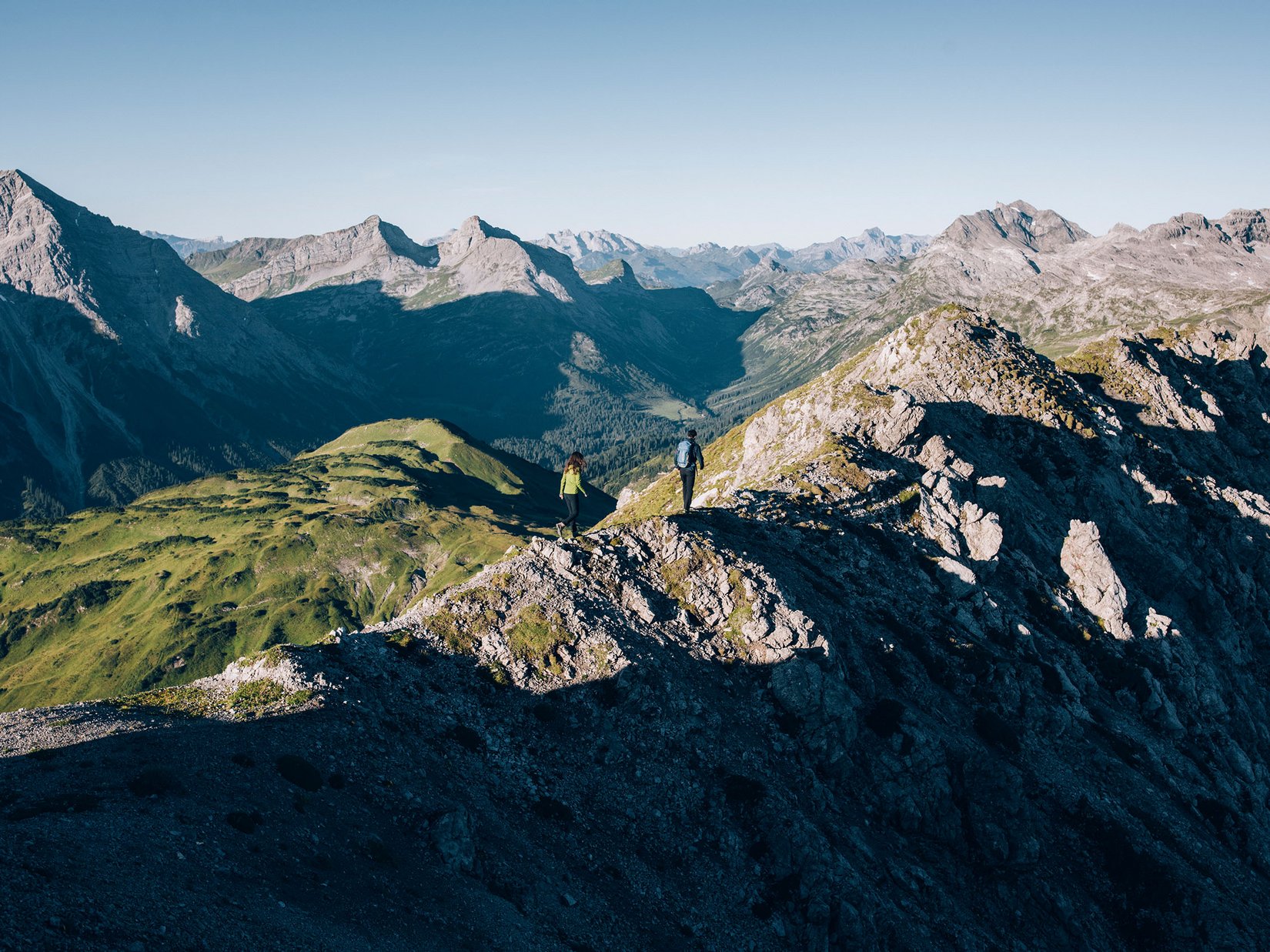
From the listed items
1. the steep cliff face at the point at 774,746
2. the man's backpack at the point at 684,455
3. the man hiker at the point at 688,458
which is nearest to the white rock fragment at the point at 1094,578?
the steep cliff face at the point at 774,746

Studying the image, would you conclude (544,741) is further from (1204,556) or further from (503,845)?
(1204,556)

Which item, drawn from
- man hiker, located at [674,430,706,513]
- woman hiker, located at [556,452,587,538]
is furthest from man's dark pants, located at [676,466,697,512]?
woman hiker, located at [556,452,587,538]

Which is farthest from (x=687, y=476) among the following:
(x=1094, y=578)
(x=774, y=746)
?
(x=1094, y=578)

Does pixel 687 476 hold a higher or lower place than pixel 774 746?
higher

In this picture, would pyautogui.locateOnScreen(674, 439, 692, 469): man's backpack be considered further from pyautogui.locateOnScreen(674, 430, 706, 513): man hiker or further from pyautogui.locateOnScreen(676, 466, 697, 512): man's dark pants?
pyautogui.locateOnScreen(676, 466, 697, 512): man's dark pants

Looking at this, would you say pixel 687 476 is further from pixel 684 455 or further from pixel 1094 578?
pixel 1094 578

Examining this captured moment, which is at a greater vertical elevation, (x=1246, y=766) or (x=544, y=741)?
(x=544, y=741)

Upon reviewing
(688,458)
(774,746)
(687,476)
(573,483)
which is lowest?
(774,746)

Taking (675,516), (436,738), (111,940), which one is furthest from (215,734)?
(675,516)
